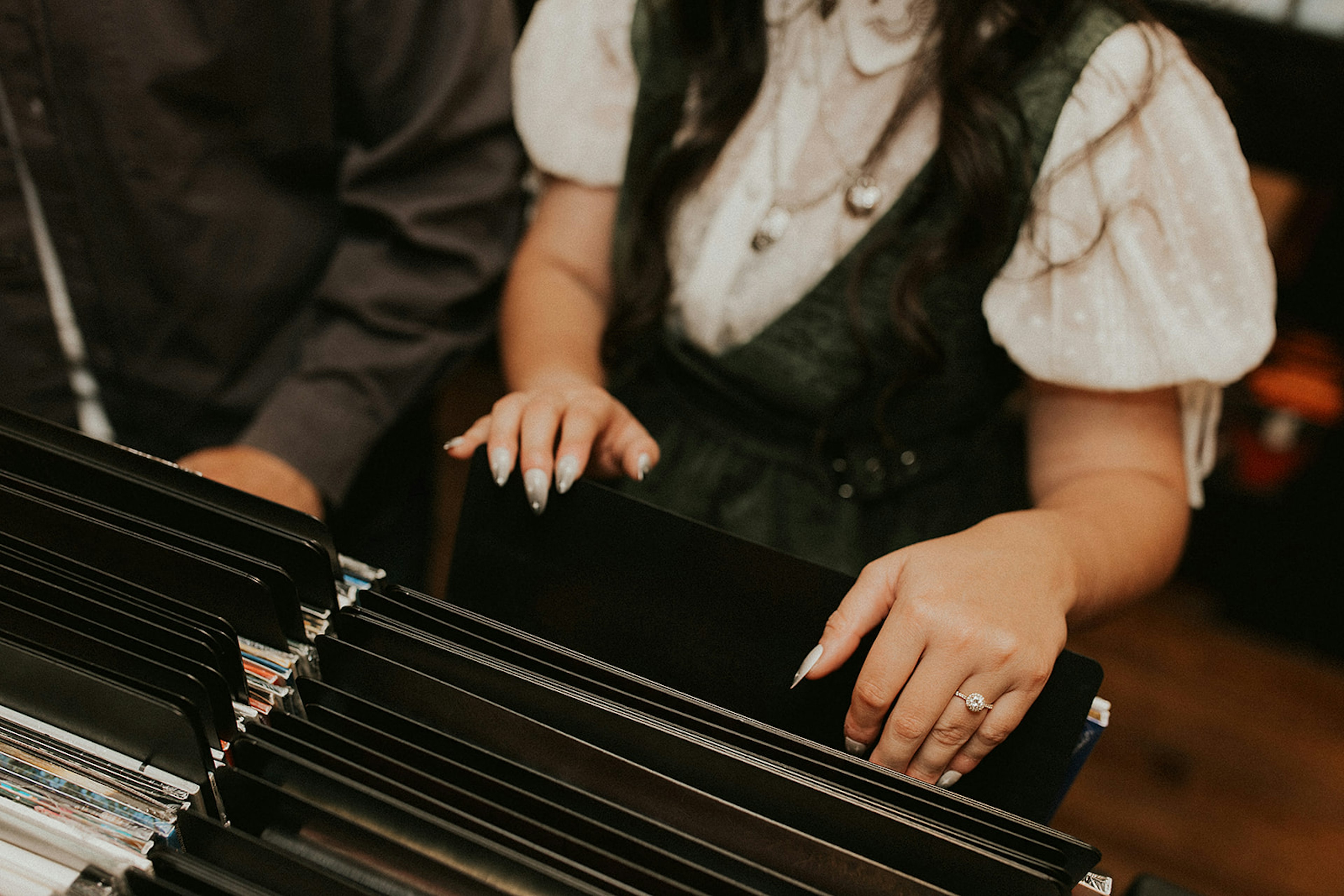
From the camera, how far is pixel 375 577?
512 millimetres

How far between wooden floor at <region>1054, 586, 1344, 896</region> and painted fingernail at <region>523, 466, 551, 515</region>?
1462mm

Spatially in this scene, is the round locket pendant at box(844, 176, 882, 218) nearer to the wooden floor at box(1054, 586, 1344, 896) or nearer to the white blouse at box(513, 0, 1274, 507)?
the white blouse at box(513, 0, 1274, 507)

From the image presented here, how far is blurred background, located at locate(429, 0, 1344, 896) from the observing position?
5.21 feet

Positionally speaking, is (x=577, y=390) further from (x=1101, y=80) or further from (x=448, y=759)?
(x=1101, y=80)

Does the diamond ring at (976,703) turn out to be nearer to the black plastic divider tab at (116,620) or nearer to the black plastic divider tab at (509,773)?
the black plastic divider tab at (509,773)

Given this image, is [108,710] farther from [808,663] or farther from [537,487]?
[808,663]

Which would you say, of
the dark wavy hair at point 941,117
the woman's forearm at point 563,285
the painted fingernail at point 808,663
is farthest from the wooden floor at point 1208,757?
the painted fingernail at point 808,663

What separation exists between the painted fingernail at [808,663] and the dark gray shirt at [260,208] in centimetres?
62

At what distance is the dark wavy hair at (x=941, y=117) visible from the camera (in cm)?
69

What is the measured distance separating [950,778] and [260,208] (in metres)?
0.85

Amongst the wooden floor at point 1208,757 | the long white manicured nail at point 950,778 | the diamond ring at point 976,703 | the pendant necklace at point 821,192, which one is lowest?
the wooden floor at point 1208,757

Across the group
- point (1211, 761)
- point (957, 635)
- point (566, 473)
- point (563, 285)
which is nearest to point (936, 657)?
point (957, 635)

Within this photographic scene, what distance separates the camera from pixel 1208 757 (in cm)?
187

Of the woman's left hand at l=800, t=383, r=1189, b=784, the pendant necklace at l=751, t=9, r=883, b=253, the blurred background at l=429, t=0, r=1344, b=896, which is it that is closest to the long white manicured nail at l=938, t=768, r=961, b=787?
the woman's left hand at l=800, t=383, r=1189, b=784
